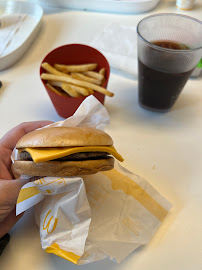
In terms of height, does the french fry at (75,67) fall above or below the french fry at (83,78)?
above

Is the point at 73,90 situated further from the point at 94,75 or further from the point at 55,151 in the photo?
the point at 55,151

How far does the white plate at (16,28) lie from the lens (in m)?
1.03

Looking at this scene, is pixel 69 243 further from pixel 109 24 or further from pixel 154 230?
pixel 109 24

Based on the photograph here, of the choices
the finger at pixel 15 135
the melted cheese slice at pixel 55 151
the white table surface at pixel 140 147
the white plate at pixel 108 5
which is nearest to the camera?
the melted cheese slice at pixel 55 151

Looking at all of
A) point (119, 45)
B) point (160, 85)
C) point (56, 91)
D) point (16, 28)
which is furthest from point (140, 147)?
point (16, 28)

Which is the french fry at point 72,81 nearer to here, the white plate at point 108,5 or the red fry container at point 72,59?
the red fry container at point 72,59

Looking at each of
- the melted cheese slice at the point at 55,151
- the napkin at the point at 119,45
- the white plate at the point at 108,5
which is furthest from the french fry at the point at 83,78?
the white plate at the point at 108,5

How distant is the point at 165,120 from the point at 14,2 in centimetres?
108

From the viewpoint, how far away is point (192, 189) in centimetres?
67

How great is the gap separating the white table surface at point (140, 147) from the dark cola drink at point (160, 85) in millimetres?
50

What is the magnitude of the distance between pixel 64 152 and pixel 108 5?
1.15 metres

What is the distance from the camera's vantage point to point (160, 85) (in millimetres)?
771

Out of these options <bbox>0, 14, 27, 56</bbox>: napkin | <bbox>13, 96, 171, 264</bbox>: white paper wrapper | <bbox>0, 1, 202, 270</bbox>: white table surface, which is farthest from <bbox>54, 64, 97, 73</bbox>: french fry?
<bbox>0, 14, 27, 56</bbox>: napkin

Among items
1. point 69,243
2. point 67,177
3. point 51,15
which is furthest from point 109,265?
point 51,15
